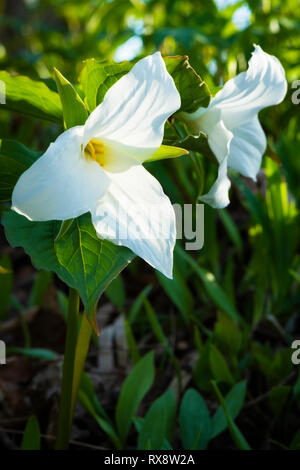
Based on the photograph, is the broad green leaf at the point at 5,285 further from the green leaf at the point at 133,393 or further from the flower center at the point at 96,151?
the flower center at the point at 96,151

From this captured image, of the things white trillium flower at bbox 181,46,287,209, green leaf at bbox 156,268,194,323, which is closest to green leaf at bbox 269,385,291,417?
green leaf at bbox 156,268,194,323

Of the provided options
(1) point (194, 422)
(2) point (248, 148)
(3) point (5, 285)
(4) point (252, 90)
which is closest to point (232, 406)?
(1) point (194, 422)

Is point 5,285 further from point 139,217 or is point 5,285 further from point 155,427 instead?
point 139,217

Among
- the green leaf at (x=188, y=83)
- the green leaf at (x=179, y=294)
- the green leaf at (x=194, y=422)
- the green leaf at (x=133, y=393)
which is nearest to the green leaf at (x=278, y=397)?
the green leaf at (x=194, y=422)

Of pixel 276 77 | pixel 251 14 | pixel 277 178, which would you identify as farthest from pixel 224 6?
pixel 276 77

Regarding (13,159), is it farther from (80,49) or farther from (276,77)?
(80,49)
